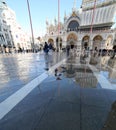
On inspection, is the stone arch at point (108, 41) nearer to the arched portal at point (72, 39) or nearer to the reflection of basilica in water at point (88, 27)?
the reflection of basilica in water at point (88, 27)

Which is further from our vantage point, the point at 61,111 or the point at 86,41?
the point at 86,41

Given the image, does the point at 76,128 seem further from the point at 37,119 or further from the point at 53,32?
the point at 53,32

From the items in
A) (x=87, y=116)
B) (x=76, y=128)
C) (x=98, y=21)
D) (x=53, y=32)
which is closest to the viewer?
(x=76, y=128)

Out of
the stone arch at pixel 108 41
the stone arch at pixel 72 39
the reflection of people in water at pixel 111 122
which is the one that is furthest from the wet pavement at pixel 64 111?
the stone arch at pixel 72 39

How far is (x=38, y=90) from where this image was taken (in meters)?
2.92

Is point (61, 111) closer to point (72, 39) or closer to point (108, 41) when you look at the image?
point (108, 41)

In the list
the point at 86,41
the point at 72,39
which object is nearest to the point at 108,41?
the point at 86,41

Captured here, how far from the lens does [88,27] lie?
32469 millimetres

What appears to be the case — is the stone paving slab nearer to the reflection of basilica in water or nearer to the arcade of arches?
the reflection of basilica in water

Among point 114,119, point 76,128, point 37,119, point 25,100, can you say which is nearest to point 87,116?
point 76,128

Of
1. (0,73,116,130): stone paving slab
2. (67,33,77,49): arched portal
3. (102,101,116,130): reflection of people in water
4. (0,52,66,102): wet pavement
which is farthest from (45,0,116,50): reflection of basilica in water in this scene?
(102,101,116,130): reflection of people in water

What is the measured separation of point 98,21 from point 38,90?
117 feet

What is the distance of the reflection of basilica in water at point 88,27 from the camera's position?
28.5m

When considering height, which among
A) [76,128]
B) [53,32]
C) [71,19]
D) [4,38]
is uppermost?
[71,19]
